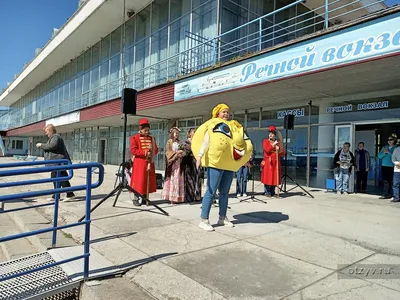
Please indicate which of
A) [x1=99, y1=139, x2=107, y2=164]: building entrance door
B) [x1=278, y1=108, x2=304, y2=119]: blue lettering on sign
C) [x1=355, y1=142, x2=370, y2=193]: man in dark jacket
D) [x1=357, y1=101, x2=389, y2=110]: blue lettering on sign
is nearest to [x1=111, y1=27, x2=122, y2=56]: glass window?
[x1=99, y1=139, x2=107, y2=164]: building entrance door

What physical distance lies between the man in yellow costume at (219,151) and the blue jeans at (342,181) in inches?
235

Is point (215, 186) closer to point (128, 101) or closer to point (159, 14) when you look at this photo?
point (128, 101)

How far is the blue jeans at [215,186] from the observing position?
432 cm

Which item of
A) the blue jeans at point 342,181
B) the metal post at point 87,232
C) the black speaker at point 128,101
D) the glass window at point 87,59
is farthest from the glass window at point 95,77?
the metal post at point 87,232

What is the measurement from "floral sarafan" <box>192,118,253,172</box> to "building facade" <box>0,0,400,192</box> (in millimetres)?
3827

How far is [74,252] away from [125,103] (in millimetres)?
3007

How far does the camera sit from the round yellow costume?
13.8ft

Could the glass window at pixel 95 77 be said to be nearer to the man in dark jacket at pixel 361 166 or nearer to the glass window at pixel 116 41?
the glass window at pixel 116 41

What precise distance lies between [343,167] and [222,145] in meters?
6.31

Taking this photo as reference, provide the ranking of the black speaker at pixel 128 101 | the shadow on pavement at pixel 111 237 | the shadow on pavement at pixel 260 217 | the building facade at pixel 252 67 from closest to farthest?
the shadow on pavement at pixel 111 237
the shadow on pavement at pixel 260 217
the black speaker at pixel 128 101
the building facade at pixel 252 67

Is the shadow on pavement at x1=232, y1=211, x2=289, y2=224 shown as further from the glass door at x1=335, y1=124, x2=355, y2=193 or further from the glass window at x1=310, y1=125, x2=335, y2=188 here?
the glass window at x1=310, y1=125, x2=335, y2=188

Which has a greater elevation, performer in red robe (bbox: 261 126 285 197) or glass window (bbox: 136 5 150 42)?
glass window (bbox: 136 5 150 42)

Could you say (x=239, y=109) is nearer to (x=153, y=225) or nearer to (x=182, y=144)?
(x=182, y=144)

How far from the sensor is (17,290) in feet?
8.64
